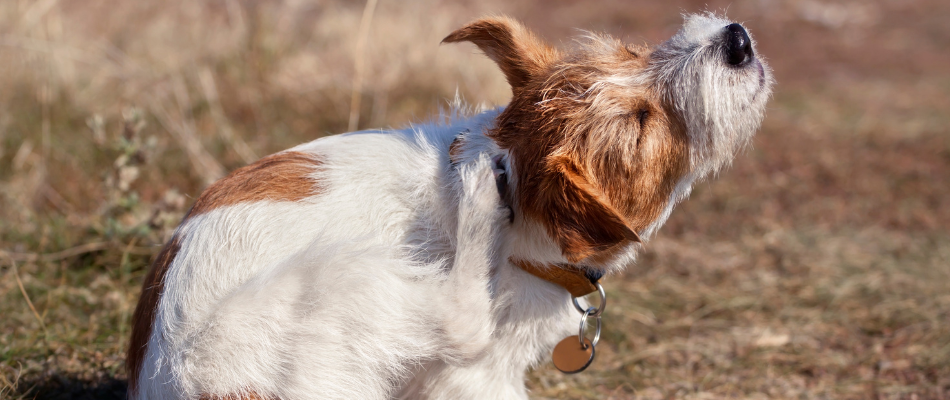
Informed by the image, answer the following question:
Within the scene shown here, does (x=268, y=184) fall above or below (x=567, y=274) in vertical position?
below

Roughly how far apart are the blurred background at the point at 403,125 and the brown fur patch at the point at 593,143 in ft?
1.77

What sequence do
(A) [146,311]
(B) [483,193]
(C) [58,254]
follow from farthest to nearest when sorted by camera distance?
(C) [58,254] < (A) [146,311] < (B) [483,193]

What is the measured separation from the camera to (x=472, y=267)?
1929 millimetres

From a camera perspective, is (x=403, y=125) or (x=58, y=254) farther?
(x=58, y=254)

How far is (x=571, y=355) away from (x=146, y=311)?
1389mm

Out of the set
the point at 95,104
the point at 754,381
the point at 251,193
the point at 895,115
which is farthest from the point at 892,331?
the point at 95,104

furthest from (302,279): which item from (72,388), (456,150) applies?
(72,388)

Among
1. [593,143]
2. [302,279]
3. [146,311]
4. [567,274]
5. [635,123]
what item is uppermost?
[635,123]

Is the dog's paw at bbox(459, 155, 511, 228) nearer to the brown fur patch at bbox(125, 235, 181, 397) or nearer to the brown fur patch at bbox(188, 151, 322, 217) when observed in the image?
the brown fur patch at bbox(188, 151, 322, 217)

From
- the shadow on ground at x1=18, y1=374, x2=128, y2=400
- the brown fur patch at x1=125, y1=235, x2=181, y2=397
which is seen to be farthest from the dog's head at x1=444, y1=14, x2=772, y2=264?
the shadow on ground at x1=18, y1=374, x2=128, y2=400

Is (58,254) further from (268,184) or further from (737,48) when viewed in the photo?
(737,48)

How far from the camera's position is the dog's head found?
1.96m

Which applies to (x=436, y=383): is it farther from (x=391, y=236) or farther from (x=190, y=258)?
(x=190, y=258)

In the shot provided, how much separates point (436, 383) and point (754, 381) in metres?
1.80
